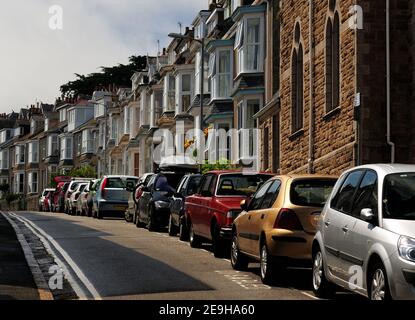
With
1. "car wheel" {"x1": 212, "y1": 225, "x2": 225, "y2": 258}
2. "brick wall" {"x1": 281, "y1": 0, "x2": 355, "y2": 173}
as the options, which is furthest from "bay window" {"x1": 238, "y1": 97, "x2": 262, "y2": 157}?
"car wheel" {"x1": 212, "y1": 225, "x2": 225, "y2": 258}

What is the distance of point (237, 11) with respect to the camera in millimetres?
39031

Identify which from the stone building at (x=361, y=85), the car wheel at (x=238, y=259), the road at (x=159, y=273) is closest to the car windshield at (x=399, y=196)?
the road at (x=159, y=273)

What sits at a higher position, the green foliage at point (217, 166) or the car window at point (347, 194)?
the green foliage at point (217, 166)

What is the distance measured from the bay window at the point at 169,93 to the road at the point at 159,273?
3854 cm

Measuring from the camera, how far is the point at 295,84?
29.4 m

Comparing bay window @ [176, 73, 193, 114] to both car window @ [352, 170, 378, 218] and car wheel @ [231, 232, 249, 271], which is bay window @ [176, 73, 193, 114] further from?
car window @ [352, 170, 378, 218]

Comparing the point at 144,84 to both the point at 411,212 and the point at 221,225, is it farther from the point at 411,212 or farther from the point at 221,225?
the point at 411,212

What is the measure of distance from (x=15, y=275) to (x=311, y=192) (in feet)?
15.0

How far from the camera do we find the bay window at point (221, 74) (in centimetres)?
4372

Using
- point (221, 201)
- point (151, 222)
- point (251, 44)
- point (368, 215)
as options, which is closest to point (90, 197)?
point (251, 44)

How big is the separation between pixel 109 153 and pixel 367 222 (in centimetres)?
7039

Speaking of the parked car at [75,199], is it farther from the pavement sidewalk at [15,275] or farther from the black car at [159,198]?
the pavement sidewalk at [15,275]
